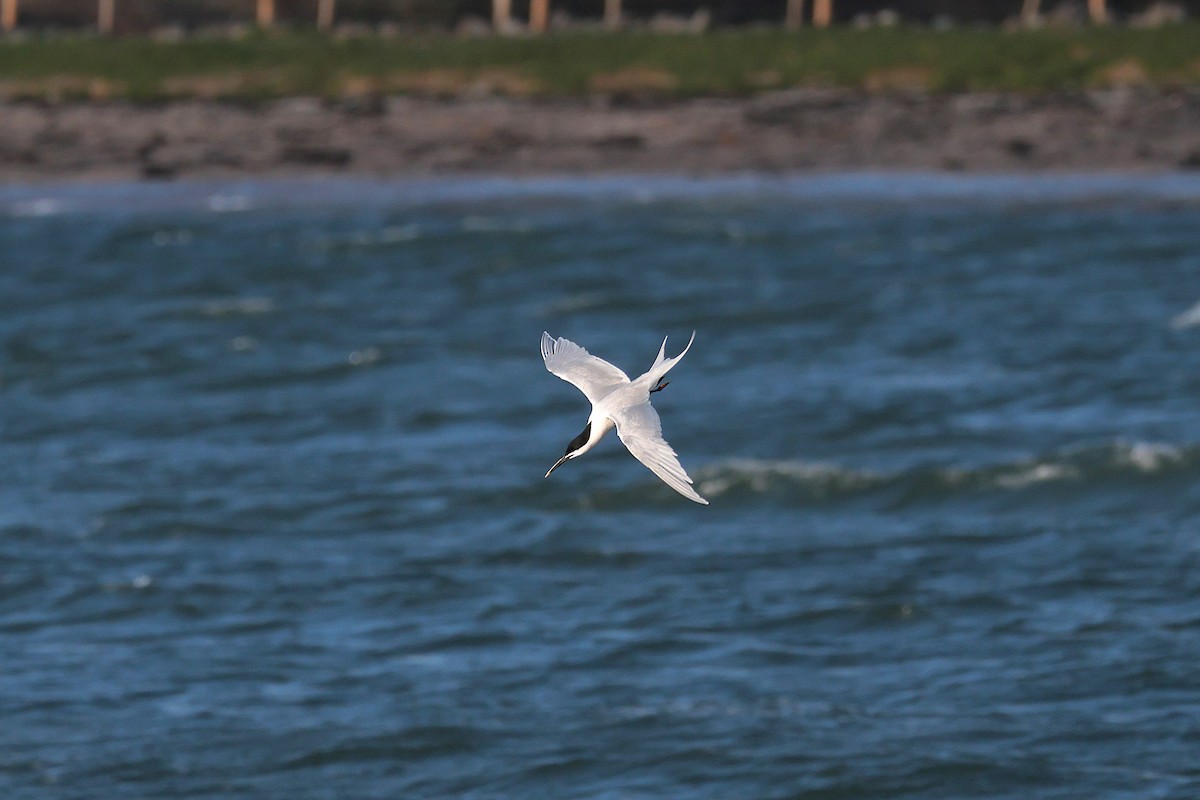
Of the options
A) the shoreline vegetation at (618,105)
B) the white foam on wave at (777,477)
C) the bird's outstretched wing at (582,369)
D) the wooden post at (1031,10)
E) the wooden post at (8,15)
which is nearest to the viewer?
the bird's outstretched wing at (582,369)

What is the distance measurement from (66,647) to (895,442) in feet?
31.4

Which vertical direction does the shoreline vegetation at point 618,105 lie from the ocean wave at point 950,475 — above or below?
above

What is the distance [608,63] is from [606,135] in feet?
10.8

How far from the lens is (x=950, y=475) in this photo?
2233 cm

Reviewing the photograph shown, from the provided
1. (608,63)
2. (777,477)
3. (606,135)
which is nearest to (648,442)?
(777,477)

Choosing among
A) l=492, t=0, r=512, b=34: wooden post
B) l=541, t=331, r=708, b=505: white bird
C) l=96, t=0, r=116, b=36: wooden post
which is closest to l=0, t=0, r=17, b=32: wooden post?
l=96, t=0, r=116, b=36: wooden post

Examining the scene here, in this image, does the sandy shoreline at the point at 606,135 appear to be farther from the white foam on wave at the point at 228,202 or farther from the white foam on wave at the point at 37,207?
the white foam on wave at the point at 37,207

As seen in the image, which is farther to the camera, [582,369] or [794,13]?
[794,13]

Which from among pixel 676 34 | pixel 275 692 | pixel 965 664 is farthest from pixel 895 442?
pixel 676 34

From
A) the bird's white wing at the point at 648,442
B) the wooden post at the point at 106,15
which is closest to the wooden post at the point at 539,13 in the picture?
the wooden post at the point at 106,15

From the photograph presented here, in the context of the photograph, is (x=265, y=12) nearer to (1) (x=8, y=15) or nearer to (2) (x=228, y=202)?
(1) (x=8, y=15)

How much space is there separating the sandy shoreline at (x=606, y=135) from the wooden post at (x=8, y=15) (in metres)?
8.41

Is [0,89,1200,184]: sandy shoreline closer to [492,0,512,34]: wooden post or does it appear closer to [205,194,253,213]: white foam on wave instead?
[205,194,253,213]: white foam on wave

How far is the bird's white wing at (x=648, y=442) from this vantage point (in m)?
A: 9.19
